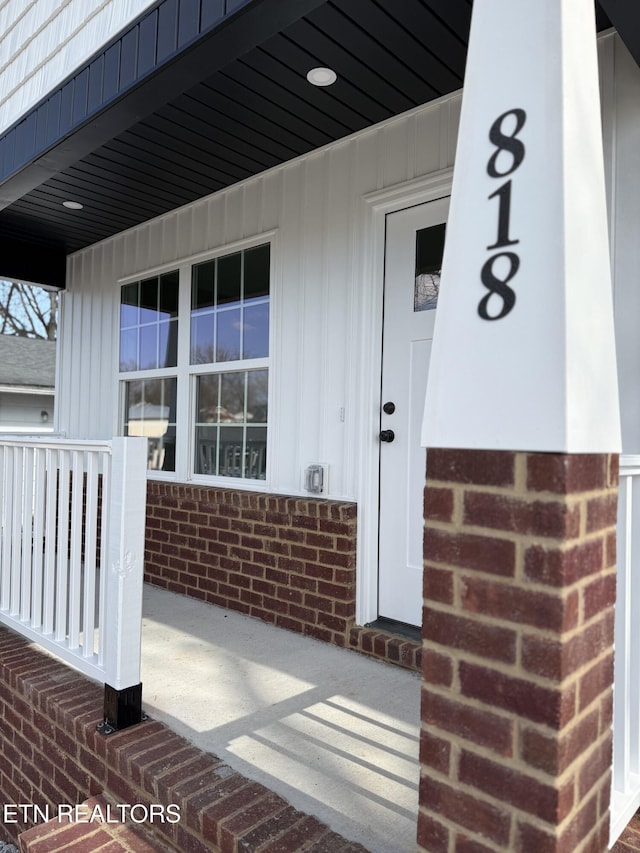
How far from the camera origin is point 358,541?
3.12m

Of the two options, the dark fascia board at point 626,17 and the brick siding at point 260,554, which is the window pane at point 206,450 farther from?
the dark fascia board at point 626,17

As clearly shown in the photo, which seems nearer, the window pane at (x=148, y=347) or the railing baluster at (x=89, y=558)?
the railing baluster at (x=89, y=558)

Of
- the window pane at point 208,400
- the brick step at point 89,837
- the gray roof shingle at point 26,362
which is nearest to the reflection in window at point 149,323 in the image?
the window pane at point 208,400

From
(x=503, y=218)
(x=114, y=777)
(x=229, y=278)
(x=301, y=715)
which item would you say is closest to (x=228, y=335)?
(x=229, y=278)

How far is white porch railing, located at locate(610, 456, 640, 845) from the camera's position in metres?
1.47

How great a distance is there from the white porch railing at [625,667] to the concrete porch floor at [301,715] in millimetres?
567

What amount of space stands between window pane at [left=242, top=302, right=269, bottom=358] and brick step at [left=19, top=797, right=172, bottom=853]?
2620 mm

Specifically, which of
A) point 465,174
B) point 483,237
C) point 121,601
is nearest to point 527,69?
point 465,174

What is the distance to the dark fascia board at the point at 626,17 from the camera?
182 centimetres

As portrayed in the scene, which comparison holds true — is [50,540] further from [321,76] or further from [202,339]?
[321,76]

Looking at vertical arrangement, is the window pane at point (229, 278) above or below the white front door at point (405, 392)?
above

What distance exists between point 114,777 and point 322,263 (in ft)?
8.84

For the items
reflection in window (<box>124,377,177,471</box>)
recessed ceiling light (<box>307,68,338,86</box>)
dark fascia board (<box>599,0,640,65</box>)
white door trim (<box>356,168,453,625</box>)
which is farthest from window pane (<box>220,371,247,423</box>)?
dark fascia board (<box>599,0,640,65</box>)

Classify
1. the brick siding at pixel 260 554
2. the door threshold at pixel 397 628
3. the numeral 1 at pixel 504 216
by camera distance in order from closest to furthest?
1. the numeral 1 at pixel 504 216
2. the door threshold at pixel 397 628
3. the brick siding at pixel 260 554
